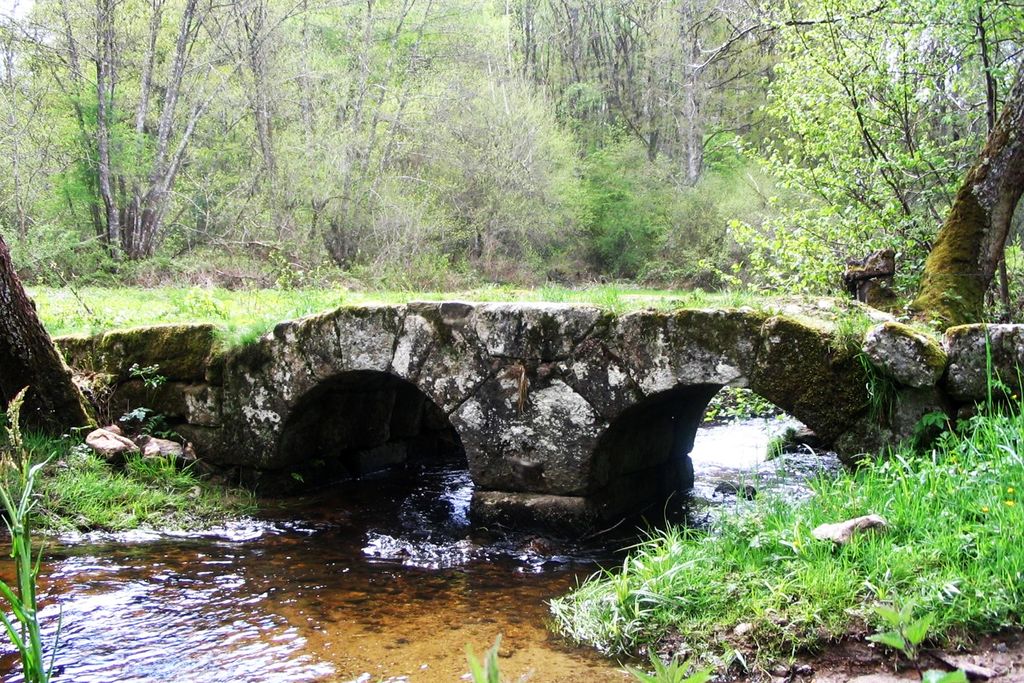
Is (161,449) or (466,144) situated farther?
(466,144)

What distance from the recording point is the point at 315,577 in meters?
5.03

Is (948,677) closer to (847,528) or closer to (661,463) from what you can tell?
(847,528)

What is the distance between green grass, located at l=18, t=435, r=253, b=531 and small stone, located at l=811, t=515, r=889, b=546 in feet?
14.2

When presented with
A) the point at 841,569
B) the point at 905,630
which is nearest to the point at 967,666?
the point at 905,630

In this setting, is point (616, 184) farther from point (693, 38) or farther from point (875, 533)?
point (875, 533)

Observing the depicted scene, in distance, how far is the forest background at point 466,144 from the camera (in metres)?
8.58

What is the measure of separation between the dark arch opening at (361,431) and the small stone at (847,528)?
3.88 meters

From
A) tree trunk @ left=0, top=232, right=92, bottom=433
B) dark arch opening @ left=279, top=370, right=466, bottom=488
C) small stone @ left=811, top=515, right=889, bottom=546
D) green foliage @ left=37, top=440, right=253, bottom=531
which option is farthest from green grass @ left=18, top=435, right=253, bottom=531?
small stone @ left=811, top=515, right=889, bottom=546

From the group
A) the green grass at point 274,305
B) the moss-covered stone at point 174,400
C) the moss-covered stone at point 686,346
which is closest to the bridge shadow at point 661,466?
→ the moss-covered stone at point 686,346

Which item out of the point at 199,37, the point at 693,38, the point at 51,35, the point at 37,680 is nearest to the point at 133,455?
the point at 37,680

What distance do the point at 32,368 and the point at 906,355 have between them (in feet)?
19.9

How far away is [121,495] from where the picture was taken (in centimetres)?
616

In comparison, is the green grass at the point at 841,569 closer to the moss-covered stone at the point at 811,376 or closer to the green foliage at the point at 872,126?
the moss-covered stone at the point at 811,376

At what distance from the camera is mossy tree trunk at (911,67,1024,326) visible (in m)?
6.43
